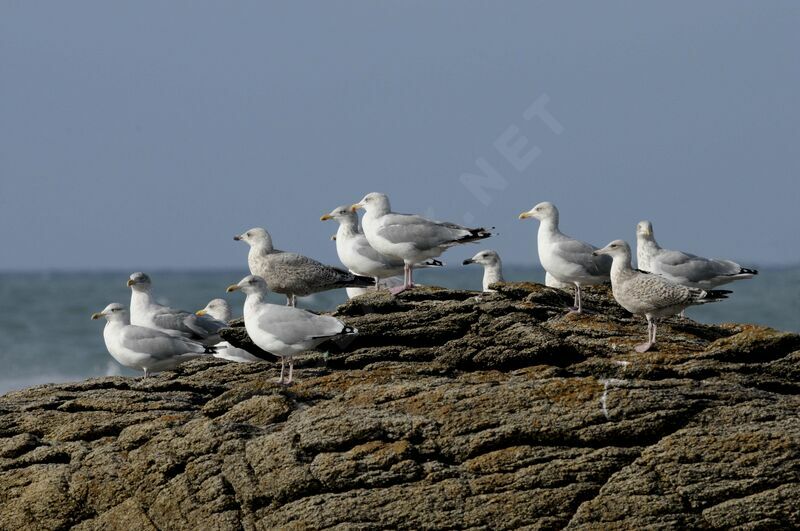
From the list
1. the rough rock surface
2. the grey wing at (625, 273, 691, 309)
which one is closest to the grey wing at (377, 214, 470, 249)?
the grey wing at (625, 273, 691, 309)

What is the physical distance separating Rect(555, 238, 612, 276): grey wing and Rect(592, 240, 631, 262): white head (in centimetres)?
144

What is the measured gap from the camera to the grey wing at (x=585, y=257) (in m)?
15.5

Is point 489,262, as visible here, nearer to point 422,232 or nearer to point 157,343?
point 422,232

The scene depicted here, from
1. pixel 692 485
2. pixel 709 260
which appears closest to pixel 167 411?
pixel 692 485

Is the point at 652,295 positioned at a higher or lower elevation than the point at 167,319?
higher

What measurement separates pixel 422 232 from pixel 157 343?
399cm

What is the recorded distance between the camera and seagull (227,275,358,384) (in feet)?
41.2

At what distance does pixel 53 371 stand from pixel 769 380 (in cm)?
3532

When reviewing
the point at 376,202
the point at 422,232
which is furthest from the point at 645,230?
the point at 376,202

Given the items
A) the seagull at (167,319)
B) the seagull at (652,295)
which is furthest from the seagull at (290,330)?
the seagull at (652,295)

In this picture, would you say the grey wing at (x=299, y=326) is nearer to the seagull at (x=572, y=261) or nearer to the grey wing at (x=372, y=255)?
the seagull at (x=572, y=261)

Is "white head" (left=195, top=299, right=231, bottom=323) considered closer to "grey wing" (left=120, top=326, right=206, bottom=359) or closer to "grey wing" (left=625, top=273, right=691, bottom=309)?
"grey wing" (left=120, top=326, right=206, bottom=359)

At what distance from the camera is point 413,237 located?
53.5 feet

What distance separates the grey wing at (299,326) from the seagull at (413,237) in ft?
11.4
